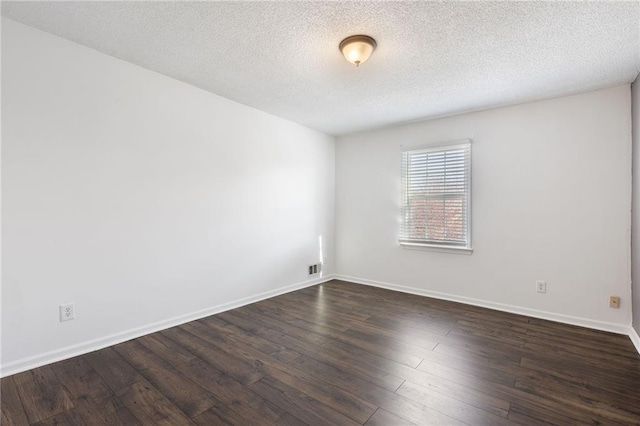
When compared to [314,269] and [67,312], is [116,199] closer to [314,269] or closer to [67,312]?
[67,312]

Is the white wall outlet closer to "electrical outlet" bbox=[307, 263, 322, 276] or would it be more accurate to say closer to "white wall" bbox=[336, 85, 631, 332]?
"electrical outlet" bbox=[307, 263, 322, 276]

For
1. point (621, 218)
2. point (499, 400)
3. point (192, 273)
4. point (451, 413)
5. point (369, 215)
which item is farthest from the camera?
point (369, 215)

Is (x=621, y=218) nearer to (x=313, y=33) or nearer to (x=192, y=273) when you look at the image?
(x=313, y=33)

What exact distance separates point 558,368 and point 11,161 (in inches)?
167

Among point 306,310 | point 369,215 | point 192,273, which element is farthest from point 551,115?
point 192,273

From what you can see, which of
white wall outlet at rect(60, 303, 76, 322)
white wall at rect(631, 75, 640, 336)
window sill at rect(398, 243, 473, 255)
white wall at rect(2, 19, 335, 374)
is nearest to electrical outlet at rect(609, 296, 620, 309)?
white wall at rect(631, 75, 640, 336)

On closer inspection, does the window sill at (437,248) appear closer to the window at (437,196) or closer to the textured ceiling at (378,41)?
the window at (437,196)

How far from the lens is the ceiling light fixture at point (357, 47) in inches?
85.9

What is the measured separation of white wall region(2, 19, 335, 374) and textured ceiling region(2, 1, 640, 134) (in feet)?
0.95

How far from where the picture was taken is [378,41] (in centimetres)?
226

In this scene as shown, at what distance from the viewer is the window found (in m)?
3.86

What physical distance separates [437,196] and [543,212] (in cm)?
118

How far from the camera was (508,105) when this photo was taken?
353cm

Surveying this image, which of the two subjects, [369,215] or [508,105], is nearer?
[508,105]
